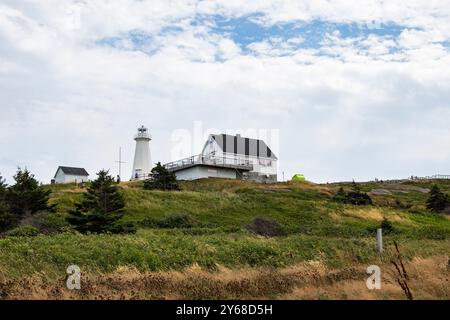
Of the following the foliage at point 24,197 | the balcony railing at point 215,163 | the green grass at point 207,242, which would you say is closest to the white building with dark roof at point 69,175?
the balcony railing at point 215,163

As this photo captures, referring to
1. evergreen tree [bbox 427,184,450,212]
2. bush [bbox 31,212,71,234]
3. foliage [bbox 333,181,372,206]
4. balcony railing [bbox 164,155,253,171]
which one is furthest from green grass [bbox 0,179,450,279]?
balcony railing [bbox 164,155,253,171]

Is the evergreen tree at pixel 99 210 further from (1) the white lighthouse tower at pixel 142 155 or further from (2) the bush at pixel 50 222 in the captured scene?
(1) the white lighthouse tower at pixel 142 155

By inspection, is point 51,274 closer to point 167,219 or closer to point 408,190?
point 167,219

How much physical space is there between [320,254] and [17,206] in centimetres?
1976

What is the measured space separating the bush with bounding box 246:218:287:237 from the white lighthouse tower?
51330 millimetres

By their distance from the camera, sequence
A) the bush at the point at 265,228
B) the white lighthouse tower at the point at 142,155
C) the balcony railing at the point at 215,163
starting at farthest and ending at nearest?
1. the white lighthouse tower at the point at 142,155
2. the balcony railing at the point at 215,163
3. the bush at the point at 265,228

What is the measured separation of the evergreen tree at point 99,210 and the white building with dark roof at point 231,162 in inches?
1324

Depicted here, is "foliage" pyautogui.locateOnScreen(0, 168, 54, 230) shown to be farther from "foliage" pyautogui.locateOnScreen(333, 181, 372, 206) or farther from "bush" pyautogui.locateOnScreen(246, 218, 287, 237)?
"foliage" pyautogui.locateOnScreen(333, 181, 372, 206)

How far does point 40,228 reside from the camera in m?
27.6

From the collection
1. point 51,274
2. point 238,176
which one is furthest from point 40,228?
point 238,176

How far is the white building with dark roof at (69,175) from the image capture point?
8200cm
